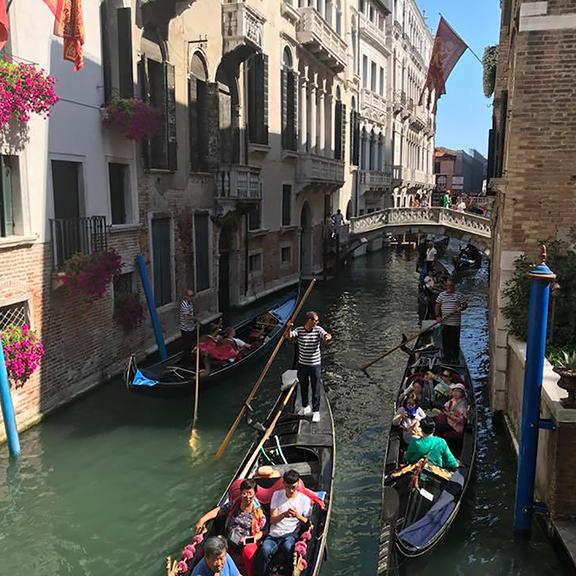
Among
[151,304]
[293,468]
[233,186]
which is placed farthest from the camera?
[233,186]

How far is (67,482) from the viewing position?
6.32 m

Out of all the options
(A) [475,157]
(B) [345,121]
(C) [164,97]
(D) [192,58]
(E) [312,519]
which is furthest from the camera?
(A) [475,157]

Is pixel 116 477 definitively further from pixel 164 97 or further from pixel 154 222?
pixel 164 97

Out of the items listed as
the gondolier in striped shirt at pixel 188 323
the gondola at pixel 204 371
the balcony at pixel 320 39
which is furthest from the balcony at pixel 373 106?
the gondolier in striped shirt at pixel 188 323

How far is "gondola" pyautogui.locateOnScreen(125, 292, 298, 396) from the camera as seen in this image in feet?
25.5

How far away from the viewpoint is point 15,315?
281 inches

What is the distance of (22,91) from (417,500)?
556 centimetres

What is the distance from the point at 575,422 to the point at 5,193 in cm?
617

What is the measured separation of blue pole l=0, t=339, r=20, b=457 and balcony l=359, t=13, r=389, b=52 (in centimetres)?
2108

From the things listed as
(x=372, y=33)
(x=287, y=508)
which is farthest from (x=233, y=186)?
(x=372, y=33)

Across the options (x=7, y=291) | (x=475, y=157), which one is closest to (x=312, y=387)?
(x=7, y=291)

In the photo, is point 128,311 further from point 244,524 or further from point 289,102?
point 289,102

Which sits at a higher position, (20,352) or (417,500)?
(20,352)

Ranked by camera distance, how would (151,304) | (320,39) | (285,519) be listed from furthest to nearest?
(320,39) < (151,304) < (285,519)
